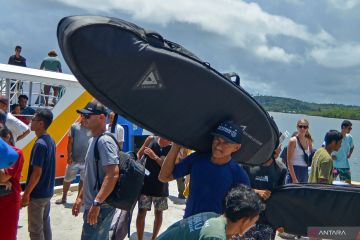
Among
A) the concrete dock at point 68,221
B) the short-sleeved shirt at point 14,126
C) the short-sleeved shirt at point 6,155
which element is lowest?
the concrete dock at point 68,221

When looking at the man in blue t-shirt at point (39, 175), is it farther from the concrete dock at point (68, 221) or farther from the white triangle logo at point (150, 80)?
the white triangle logo at point (150, 80)

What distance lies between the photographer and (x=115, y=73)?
280 cm

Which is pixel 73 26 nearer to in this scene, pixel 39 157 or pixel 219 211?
pixel 219 211

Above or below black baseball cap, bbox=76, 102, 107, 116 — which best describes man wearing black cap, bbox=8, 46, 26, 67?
above

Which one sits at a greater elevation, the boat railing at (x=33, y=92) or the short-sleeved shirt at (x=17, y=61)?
the short-sleeved shirt at (x=17, y=61)

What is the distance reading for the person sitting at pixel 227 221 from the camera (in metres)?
2.33

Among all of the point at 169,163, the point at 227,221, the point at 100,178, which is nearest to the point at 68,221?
the point at 100,178

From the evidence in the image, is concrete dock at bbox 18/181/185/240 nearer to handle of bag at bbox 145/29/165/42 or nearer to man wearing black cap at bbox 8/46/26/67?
handle of bag at bbox 145/29/165/42

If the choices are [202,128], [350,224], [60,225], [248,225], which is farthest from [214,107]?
[60,225]

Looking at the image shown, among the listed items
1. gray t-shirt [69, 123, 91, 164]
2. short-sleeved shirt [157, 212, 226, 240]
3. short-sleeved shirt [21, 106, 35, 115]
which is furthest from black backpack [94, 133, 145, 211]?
short-sleeved shirt [21, 106, 35, 115]

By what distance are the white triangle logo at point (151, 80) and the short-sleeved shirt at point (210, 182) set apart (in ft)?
2.32

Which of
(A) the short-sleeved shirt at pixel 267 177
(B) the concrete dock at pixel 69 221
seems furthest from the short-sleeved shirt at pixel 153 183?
(A) the short-sleeved shirt at pixel 267 177

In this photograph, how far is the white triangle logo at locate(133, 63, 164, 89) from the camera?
9.32 ft

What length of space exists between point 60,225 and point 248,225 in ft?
16.2
